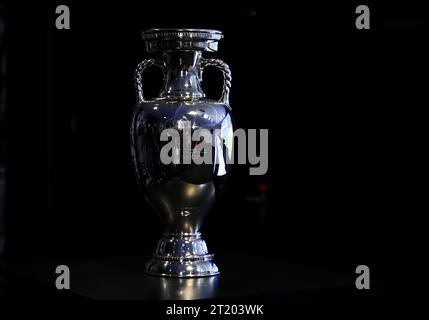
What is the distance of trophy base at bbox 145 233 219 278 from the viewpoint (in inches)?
70.1

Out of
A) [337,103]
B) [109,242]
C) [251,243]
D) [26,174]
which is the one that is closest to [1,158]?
[26,174]

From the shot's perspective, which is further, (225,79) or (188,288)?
(225,79)

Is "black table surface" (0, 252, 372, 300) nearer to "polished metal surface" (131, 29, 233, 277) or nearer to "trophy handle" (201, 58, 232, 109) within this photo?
"polished metal surface" (131, 29, 233, 277)

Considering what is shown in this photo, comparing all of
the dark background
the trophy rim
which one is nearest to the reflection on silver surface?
the trophy rim

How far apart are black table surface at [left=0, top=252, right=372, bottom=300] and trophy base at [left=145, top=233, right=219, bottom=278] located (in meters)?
0.02

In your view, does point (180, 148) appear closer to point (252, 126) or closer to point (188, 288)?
point (188, 288)

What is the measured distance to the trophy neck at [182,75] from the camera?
1792mm

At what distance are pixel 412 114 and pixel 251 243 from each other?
65cm

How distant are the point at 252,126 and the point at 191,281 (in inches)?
45.6

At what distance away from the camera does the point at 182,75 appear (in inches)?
71.0

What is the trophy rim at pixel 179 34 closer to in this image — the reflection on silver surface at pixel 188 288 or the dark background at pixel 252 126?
the reflection on silver surface at pixel 188 288

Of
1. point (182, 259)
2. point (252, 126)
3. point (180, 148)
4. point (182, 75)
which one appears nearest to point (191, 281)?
point (182, 259)

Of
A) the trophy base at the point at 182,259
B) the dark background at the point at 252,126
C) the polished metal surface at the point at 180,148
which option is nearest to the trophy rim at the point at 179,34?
the polished metal surface at the point at 180,148

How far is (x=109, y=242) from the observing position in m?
2.98
